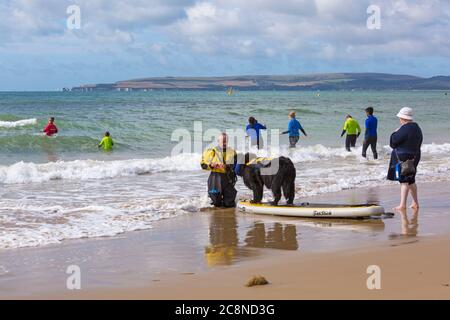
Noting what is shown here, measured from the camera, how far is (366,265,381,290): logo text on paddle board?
5.96m

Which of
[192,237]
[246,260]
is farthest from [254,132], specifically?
[246,260]

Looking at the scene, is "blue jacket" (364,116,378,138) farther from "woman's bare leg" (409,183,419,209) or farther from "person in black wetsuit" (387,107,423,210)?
"person in black wetsuit" (387,107,423,210)

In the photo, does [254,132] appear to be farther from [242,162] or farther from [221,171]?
[242,162]

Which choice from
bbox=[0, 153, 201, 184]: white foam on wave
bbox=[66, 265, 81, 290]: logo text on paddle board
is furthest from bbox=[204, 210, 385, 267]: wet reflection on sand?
bbox=[0, 153, 201, 184]: white foam on wave

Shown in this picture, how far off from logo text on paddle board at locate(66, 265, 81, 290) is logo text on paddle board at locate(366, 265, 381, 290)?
2.56 m

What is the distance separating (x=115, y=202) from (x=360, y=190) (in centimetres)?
479

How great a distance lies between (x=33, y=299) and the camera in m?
6.07

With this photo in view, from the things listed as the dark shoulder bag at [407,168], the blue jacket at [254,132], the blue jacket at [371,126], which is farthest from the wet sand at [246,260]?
the blue jacket at [371,126]

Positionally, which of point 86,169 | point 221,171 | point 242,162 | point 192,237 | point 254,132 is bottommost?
point 192,237

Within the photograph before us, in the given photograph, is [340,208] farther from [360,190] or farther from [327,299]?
[327,299]

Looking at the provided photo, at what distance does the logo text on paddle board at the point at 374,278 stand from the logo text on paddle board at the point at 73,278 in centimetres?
256

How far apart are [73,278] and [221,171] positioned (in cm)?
511

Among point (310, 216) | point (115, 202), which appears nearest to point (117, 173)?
point (115, 202)

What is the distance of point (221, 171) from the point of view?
38.0ft
